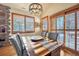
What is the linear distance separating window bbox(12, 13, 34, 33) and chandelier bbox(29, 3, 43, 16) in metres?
0.10

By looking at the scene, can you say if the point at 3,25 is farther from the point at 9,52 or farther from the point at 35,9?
the point at 35,9

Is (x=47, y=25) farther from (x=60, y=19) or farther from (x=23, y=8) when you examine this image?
(x=23, y=8)

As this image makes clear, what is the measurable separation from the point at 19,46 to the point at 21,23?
1.38 feet

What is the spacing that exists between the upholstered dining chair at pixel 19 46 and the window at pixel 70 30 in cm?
67

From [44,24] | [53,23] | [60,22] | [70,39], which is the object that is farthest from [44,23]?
[70,39]

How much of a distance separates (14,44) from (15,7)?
2.00ft

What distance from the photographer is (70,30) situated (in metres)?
2.05

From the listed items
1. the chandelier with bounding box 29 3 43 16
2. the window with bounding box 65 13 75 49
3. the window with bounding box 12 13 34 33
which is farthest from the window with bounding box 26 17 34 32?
the window with bounding box 65 13 75 49

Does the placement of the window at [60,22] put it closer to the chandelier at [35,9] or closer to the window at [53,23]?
the window at [53,23]

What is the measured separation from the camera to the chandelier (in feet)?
6.79

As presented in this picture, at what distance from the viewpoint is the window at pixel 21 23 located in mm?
2025

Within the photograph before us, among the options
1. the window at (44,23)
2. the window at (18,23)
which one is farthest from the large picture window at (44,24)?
the window at (18,23)

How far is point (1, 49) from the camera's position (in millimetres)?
1998

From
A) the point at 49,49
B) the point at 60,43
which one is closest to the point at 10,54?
the point at 49,49
